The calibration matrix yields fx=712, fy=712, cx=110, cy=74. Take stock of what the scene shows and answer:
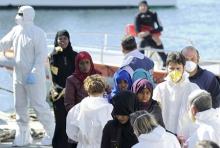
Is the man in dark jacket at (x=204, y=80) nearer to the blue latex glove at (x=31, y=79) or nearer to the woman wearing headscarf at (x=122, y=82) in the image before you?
the woman wearing headscarf at (x=122, y=82)

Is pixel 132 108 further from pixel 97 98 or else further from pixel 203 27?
pixel 203 27

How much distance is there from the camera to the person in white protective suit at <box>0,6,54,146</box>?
891 cm

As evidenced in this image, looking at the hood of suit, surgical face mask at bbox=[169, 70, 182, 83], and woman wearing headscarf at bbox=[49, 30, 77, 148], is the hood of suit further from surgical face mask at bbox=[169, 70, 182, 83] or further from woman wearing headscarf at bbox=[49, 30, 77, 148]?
surgical face mask at bbox=[169, 70, 182, 83]

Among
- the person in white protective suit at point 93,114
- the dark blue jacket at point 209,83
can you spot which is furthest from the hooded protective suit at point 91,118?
the dark blue jacket at point 209,83

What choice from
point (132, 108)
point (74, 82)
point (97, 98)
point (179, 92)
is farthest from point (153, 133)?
point (74, 82)

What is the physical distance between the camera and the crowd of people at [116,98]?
590 cm

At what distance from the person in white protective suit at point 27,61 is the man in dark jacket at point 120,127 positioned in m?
2.99

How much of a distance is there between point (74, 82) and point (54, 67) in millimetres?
1066

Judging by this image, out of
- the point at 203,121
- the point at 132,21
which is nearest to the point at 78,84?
the point at 203,121

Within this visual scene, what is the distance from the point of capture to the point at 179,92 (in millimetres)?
7168

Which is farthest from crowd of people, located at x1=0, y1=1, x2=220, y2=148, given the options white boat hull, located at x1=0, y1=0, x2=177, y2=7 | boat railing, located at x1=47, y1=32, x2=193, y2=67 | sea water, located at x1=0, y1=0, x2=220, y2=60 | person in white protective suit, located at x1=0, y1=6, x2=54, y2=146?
white boat hull, located at x1=0, y1=0, x2=177, y2=7

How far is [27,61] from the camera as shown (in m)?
8.95

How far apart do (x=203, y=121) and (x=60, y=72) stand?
3064 mm

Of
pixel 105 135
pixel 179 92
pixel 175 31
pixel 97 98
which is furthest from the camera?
pixel 175 31
